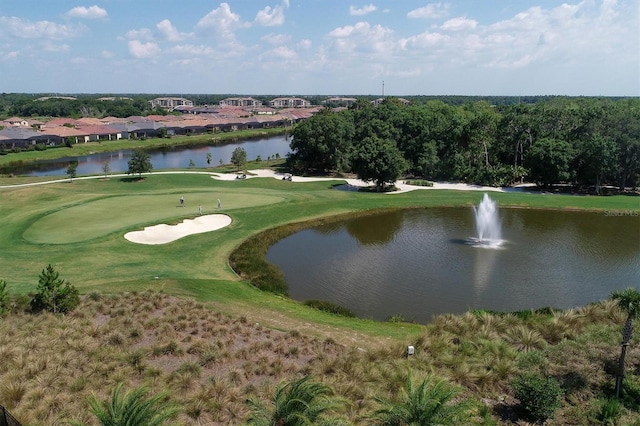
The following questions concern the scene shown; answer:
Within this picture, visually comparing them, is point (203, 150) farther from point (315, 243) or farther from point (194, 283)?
point (194, 283)

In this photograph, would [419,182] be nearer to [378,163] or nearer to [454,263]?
[378,163]

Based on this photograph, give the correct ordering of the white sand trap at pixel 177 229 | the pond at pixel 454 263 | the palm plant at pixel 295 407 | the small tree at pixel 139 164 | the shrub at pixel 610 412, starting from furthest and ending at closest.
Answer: the small tree at pixel 139 164 < the white sand trap at pixel 177 229 < the pond at pixel 454 263 < the shrub at pixel 610 412 < the palm plant at pixel 295 407

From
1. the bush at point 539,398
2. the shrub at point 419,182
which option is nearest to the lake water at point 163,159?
the shrub at point 419,182

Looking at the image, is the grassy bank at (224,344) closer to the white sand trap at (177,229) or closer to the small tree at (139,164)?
the white sand trap at (177,229)

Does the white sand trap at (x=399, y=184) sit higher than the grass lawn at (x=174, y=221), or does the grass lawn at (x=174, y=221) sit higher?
the white sand trap at (x=399, y=184)

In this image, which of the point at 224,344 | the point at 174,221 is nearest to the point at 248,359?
the point at 224,344
